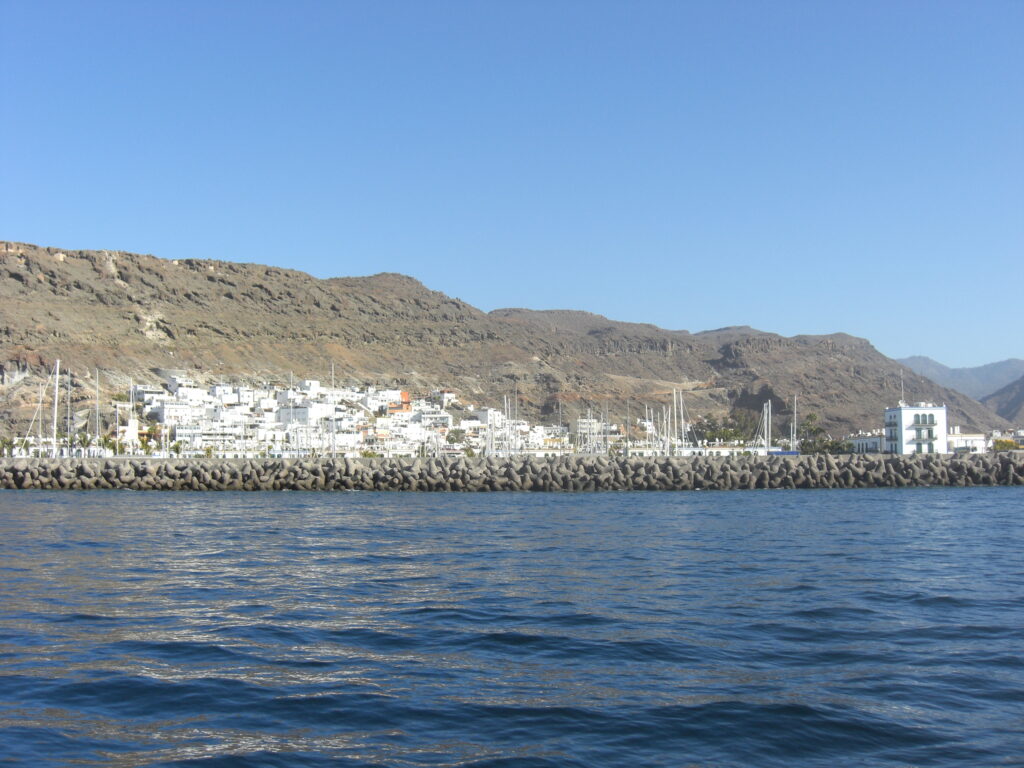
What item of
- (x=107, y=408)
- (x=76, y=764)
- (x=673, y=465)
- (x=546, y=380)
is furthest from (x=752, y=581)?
(x=546, y=380)

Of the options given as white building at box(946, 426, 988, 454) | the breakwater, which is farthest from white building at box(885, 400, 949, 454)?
the breakwater

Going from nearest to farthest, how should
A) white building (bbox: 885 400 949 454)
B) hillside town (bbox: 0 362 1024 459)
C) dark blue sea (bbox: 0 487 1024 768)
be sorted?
dark blue sea (bbox: 0 487 1024 768)
white building (bbox: 885 400 949 454)
hillside town (bbox: 0 362 1024 459)

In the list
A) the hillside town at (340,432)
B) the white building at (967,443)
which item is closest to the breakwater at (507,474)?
the hillside town at (340,432)

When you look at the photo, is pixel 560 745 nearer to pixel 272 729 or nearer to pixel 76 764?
pixel 272 729

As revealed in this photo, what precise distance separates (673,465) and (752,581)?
33.7m

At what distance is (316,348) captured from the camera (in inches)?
5699

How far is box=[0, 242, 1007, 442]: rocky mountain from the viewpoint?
112 m

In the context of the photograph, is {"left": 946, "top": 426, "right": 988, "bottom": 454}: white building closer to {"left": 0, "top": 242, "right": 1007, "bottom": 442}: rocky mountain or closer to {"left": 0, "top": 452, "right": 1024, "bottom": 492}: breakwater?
{"left": 0, "top": 452, "right": 1024, "bottom": 492}: breakwater

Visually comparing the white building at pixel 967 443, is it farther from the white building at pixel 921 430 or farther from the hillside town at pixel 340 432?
the white building at pixel 921 430

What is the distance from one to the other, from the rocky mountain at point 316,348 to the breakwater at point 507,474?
160 feet

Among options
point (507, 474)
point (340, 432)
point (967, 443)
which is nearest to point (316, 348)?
point (340, 432)

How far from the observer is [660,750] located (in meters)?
7.89

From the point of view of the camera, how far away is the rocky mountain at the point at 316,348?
112 m

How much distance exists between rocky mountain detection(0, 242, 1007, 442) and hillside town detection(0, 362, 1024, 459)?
21.1ft
